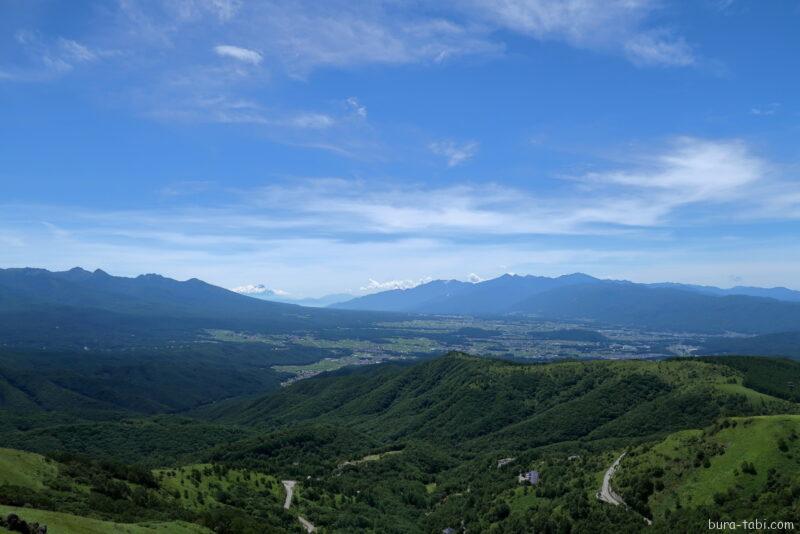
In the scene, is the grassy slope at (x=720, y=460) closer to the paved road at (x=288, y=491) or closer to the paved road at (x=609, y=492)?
the paved road at (x=609, y=492)

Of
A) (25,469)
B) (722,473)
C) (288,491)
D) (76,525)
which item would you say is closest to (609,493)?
(722,473)

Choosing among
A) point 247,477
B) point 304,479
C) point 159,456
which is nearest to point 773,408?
point 304,479

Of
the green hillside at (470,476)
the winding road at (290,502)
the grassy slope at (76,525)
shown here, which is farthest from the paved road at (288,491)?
the grassy slope at (76,525)

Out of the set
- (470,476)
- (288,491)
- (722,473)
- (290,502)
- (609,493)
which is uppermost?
(722,473)

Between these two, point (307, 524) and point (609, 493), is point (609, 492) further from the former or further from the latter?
point (307, 524)

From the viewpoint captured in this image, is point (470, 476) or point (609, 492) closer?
point (609, 492)

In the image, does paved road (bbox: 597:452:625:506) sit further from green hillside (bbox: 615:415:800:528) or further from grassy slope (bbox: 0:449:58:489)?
grassy slope (bbox: 0:449:58:489)
